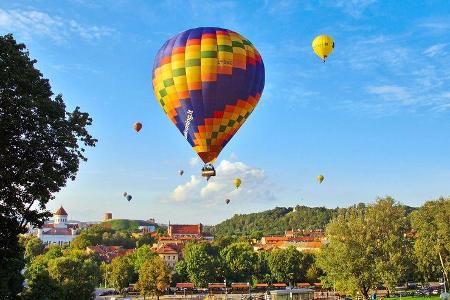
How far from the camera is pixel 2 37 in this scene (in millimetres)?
21406

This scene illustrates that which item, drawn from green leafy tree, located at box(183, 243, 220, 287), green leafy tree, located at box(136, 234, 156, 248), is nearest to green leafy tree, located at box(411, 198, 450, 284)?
green leafy tree, located at box(183, 243, 220, 287)

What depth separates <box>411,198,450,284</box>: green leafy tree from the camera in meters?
52.8

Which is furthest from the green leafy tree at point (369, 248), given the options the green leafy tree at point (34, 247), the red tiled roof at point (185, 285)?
the green leafy tree at point (34, 247)

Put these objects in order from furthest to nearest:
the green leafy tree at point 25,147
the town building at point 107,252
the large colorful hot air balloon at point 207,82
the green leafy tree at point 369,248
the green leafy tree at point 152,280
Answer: the town building at point 107,252 → the green leafy tree at point 152,280 → the green leafy tree at point 369,248 → the large colorful hot air balloon at point 207,82 → the green leafy tree at point 25,147

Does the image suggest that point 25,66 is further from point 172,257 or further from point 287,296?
point 172,257

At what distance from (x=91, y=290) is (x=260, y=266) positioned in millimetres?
39667

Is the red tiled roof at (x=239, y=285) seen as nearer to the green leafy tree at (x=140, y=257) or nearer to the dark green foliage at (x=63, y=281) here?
the green leafy tree at (x=140, y=257)

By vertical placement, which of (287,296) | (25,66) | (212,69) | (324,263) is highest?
(212,69)

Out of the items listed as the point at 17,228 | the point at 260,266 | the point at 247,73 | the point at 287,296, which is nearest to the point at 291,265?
the point at 260,266

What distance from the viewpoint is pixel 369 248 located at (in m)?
43.7

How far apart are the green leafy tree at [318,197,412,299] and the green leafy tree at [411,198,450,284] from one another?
30.6 feet

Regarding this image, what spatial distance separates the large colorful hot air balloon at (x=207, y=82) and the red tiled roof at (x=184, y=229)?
149 meters

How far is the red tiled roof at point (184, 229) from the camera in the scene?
183 m

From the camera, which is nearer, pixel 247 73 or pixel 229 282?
pixel 247 73
